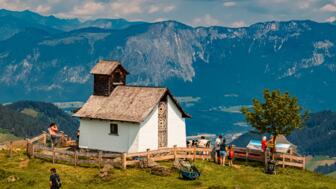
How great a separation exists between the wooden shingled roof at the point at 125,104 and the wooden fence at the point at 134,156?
5.59 meters

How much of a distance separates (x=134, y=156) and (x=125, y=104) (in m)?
11.4

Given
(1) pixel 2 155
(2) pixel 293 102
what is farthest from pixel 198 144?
(1) pixel 2 155

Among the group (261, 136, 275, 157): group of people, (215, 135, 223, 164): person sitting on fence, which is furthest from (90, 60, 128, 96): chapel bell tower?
(261, 136, 275, 157): group of people

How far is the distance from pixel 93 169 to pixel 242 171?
13724 millimetres

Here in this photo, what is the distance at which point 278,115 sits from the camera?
54.9 m

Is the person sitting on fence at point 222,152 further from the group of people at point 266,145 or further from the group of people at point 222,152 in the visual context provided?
the group of people at point 266,145

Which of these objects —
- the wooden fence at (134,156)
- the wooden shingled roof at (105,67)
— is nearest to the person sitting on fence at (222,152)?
the wooden fence at (134,156)

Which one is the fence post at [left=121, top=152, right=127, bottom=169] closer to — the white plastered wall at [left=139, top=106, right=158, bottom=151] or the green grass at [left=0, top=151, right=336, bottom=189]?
the green grass at [left=0, top=151, right=336, bottom=189]

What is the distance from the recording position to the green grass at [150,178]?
143 feet

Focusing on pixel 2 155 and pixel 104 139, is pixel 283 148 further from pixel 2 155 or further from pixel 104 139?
pixel 2 155

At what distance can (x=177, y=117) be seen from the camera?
63656mm

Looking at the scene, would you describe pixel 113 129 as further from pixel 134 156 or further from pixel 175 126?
pixel 134 156

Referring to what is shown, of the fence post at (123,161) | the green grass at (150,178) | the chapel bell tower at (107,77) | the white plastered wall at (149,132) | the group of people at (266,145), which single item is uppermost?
the chapel bell tower at (107,77)

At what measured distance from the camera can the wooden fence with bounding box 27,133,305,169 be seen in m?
49.2
